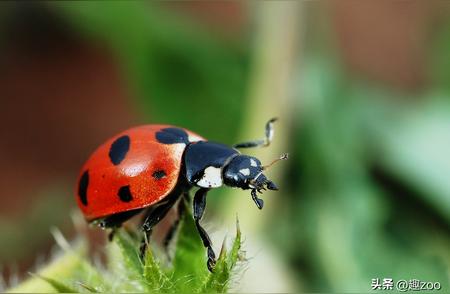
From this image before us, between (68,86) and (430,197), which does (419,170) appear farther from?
(68,86)

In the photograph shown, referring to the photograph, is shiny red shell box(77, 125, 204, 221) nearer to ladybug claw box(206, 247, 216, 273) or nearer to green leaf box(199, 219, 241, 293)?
ladybug claw box(206, 247, 216, 273)

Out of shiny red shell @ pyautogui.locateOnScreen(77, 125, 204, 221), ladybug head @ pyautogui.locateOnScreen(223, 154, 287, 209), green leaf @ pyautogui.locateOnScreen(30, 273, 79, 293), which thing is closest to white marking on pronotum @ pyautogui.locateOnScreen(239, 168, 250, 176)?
ladybug head @ pyautogui.locateOnScreen(223, 154, 287, 209)

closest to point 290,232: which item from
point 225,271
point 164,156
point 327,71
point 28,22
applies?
point 327,71

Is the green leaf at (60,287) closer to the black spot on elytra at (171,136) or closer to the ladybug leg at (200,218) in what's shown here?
the ladybug leg at (200,218)

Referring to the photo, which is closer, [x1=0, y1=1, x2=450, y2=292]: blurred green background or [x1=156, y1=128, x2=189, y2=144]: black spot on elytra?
[x1=156, y1=128, x2=189, y2=144]: black spot on elytra

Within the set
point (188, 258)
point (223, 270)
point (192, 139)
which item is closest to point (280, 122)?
point (192, 139)

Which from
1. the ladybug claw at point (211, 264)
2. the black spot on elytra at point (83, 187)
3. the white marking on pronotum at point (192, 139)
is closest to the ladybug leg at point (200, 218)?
the ladybug claw at point (211, 264)

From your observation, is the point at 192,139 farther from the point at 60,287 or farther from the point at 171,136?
the point at 60,287
